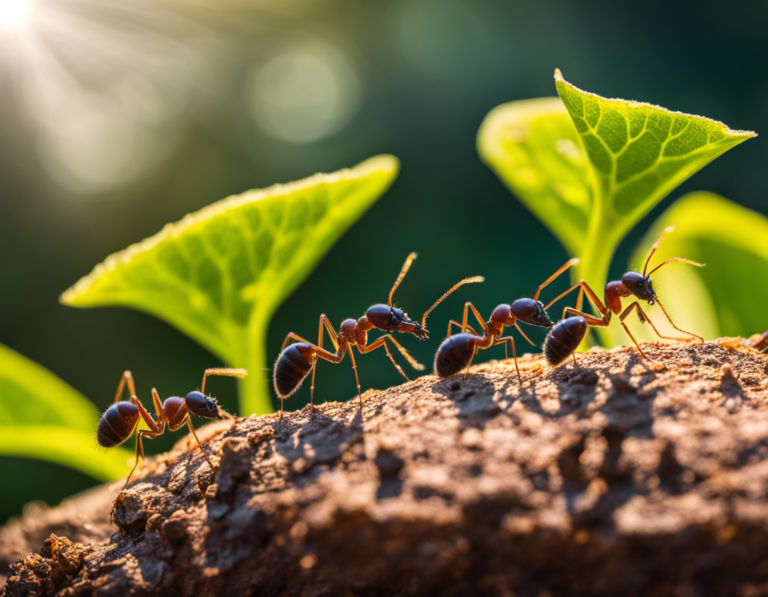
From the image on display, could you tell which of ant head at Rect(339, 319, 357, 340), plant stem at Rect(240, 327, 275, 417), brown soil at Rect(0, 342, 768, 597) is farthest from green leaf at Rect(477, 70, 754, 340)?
A: plant stem at Rect(240, 327, 275, 417)

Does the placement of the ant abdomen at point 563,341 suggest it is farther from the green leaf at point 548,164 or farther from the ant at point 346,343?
the green leaf at point 548,164

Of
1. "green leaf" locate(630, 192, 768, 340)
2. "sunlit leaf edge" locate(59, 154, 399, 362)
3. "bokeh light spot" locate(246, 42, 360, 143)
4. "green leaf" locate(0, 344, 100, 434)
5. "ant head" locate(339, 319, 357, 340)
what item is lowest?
"green leaf" locate(630, 192, 768, 340)

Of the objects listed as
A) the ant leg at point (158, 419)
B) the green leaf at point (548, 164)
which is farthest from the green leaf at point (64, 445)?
the green leaf at point (548, 164)

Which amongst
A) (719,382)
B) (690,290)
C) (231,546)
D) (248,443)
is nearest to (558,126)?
(690,290)

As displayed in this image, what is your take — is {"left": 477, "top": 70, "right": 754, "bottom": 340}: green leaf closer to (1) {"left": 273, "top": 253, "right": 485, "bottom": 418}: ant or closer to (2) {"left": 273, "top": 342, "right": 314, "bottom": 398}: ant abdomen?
(1) {"left": 273, "top": 253, "right": 485, "bottom": 418}: ant

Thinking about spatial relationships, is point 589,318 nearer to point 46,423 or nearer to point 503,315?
point 503,315

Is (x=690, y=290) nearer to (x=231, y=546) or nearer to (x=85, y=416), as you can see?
(x=231, y=546)
